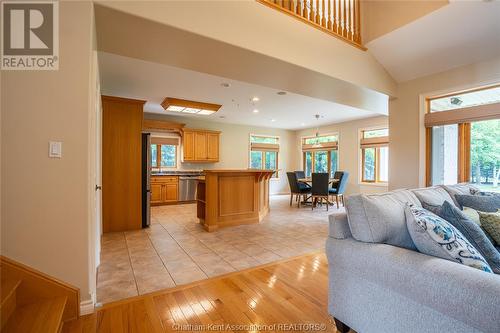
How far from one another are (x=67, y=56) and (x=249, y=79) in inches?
76.5

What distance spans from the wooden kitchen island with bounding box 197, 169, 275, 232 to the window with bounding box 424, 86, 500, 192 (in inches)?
109

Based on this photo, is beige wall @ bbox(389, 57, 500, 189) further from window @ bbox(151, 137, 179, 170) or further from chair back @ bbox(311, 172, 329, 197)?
window @ bbox(151, 137, 179, 170)

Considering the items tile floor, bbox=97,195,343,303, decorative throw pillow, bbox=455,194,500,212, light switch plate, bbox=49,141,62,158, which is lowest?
Result: tile floor, bbox=97,195,343,303

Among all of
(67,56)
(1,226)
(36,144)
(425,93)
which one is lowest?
(1,226)

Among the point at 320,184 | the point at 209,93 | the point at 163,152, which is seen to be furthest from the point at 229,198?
the point at 163,152

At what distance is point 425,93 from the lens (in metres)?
3.57

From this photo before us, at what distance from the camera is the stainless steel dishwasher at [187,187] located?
720cm

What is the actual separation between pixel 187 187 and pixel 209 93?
330 cm

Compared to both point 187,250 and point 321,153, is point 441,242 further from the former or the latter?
point 321,153

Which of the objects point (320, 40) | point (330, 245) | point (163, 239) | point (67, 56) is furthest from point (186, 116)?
point (330, 245)

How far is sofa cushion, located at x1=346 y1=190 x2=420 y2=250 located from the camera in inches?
56.9

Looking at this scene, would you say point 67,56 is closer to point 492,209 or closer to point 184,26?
point 184,26

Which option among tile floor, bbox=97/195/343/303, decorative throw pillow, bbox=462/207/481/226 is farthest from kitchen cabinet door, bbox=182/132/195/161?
decorative throw pillow, bbox=462/207/481/226

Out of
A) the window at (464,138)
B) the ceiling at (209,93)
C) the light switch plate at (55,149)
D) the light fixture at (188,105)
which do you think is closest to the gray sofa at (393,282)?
the light switch plate at (55,149)
